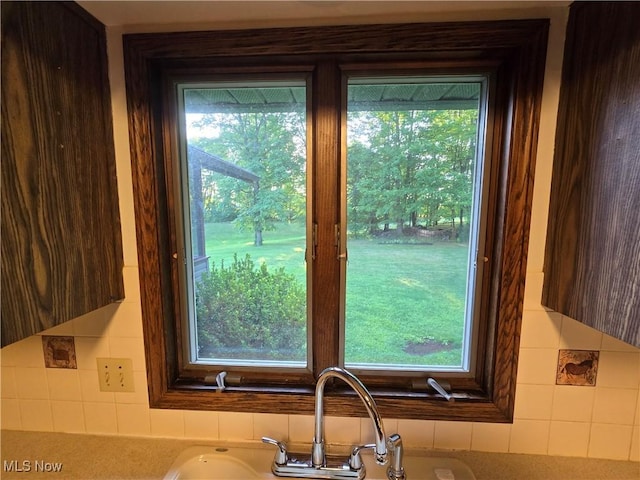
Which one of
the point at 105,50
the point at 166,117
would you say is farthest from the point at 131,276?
the point at 105,50

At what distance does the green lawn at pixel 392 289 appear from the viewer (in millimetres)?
985

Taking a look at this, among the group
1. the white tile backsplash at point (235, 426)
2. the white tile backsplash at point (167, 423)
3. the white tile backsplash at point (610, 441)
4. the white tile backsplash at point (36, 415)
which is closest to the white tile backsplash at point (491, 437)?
the white tile backsplash at point (610, 441)

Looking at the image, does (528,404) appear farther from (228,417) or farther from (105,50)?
(105,50)

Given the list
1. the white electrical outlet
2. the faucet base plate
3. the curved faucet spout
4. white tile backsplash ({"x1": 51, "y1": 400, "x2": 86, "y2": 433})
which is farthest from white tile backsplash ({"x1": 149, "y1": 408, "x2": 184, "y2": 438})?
the curved faucet spout

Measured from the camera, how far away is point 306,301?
1017 mm

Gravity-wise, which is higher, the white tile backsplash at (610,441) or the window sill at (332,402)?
the window sill at (332,402)

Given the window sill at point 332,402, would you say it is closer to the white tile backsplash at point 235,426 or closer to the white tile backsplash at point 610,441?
the white tile backsplash at point 235,426

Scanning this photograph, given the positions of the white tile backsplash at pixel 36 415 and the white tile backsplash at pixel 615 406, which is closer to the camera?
the white tile backsplash at pixel 615 406

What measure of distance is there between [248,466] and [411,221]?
0.93 metres

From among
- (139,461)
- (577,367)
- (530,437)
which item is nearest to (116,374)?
(139,461)

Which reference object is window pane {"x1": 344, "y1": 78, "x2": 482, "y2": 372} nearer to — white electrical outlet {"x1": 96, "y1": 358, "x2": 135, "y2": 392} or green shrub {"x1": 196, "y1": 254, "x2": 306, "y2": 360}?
green shrub {"x1": 196, "y1": 254, "x2": 306, "y2": 360}

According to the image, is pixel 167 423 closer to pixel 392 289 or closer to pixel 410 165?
pixel 392 289

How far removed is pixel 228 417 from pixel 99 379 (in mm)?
455

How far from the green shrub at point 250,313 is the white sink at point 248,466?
29 cm
